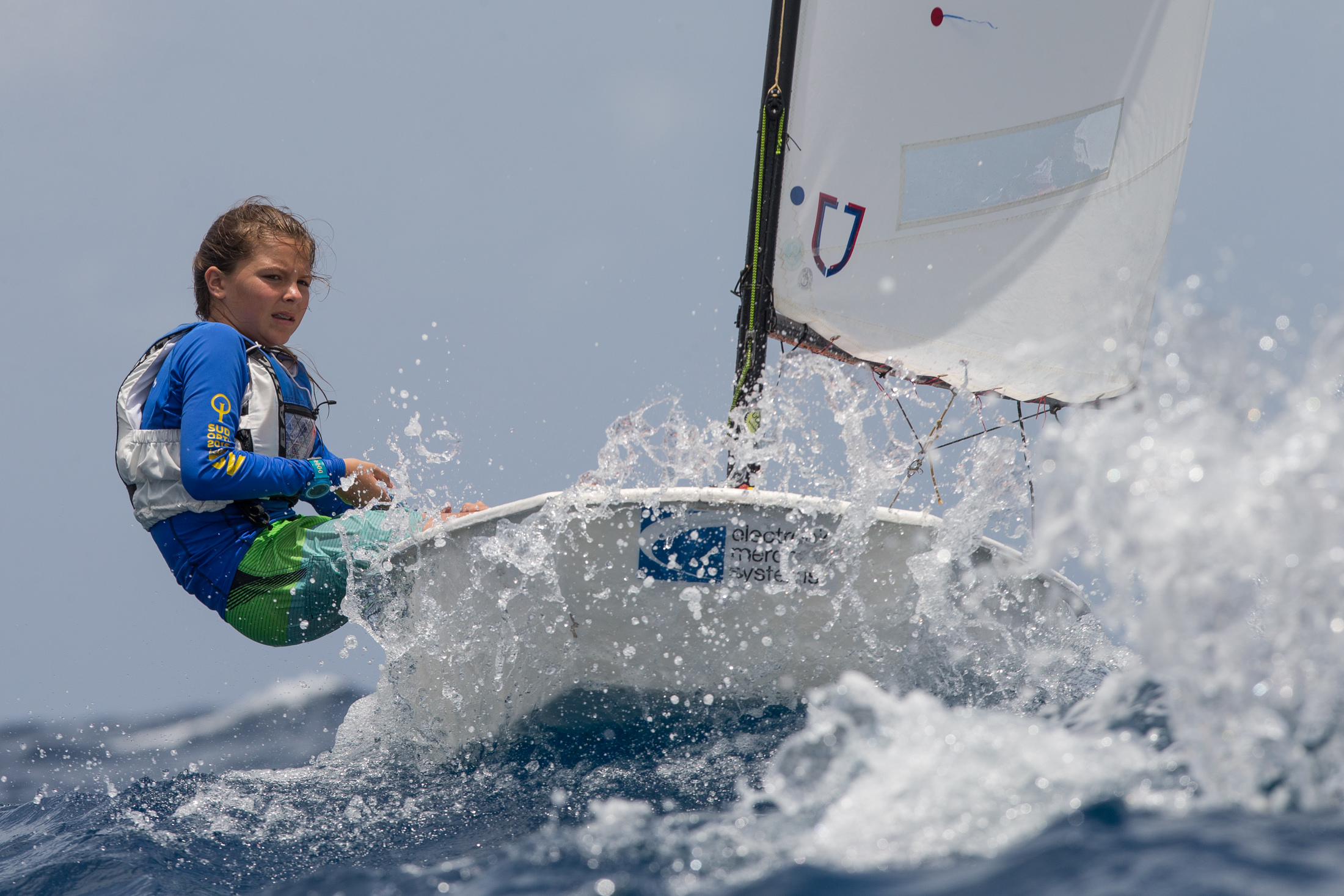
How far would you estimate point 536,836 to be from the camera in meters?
1.74

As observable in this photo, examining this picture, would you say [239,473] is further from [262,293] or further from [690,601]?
[690,601]

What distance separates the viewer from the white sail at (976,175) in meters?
4.32

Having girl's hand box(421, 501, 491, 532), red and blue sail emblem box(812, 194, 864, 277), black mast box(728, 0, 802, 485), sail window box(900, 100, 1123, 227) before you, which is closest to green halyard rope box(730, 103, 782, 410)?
black mast box(728, 0, 802, 485)

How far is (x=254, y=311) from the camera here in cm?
282

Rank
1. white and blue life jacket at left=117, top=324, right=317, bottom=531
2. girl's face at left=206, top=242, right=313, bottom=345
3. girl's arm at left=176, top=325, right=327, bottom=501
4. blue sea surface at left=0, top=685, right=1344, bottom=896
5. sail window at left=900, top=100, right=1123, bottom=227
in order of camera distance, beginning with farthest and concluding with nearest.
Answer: sail window at left=900, top=100, right=1123, bottom=227 → girl's face at left=206, top=242, right=313, bottom=345 → white and blue life jacket at left=117, top=324, right=317, bottom=531 → girl's arm at left=176, top=325, right=327, bottom=501 → blue sea surface at left=0, top=685, right=1344, bottom=896

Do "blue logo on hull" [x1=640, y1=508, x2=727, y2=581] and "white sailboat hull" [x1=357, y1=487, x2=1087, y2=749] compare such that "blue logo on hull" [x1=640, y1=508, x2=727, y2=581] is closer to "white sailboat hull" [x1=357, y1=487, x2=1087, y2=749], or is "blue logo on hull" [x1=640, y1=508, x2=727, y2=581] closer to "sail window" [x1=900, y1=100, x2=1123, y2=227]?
"white sailboat hull" [x1=357, y1=487, x2=1087, y2=749]

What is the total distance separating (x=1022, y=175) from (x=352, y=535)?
12.3ft

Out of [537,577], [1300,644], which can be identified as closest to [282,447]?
[537,577]

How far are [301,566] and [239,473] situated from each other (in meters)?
0.33

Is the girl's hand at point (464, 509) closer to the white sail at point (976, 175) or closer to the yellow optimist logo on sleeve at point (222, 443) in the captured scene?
the yellow optimist logo on sleeve at point (222, 443)

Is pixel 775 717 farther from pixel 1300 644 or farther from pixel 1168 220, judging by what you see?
pixel 1168 220

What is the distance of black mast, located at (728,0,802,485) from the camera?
4238 millimetres

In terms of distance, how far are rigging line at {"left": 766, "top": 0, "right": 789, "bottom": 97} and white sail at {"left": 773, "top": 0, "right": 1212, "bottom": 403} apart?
81mm

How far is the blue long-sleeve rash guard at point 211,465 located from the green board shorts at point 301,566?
42mm
